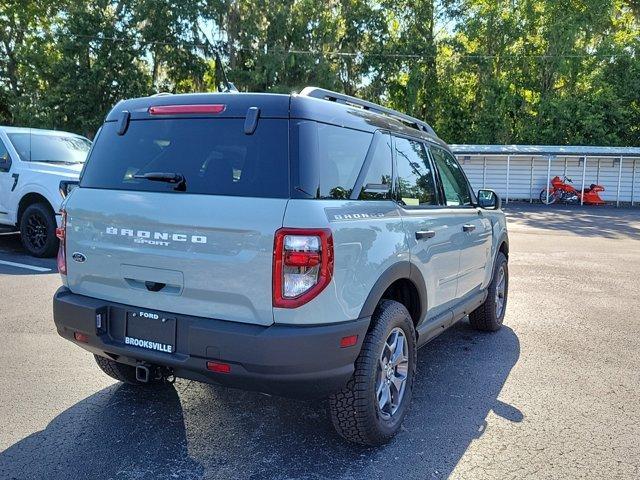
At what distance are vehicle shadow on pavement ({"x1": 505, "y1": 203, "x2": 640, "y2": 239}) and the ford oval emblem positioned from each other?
559 inches

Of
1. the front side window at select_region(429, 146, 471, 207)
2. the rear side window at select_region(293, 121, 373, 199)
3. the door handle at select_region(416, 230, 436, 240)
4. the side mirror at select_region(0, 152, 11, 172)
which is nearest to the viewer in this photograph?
the rear side window at select_region(293, 121, 373, 199)

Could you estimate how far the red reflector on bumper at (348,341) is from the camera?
111 inches

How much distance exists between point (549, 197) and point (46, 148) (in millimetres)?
22804

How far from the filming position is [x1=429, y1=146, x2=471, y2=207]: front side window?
455 centimetres

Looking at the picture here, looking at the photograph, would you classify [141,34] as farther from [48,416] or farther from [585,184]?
[48,416]

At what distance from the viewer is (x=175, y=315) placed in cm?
290

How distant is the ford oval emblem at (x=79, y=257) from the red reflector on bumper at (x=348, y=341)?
1583mm

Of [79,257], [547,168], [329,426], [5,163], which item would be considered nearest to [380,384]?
[329,426]

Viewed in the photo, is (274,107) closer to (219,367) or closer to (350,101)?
(350,101)

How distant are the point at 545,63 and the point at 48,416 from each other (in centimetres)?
3268

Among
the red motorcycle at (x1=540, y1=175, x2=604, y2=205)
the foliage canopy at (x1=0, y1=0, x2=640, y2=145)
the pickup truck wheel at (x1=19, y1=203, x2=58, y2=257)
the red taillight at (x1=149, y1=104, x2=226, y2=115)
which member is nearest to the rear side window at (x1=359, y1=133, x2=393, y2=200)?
the red taillight at (x1=149, y1=104, x2=226, y2=115)

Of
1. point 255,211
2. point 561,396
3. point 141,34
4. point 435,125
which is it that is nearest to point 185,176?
point 255,211

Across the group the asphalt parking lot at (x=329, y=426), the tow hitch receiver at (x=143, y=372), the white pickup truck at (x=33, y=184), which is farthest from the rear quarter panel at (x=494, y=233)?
the white pickup truck at (x=33, y=184)

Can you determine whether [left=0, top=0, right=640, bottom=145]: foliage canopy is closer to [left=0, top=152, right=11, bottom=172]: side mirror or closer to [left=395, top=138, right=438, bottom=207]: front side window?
[left=0, top=152, right=11, bottom=172]: side mirror
